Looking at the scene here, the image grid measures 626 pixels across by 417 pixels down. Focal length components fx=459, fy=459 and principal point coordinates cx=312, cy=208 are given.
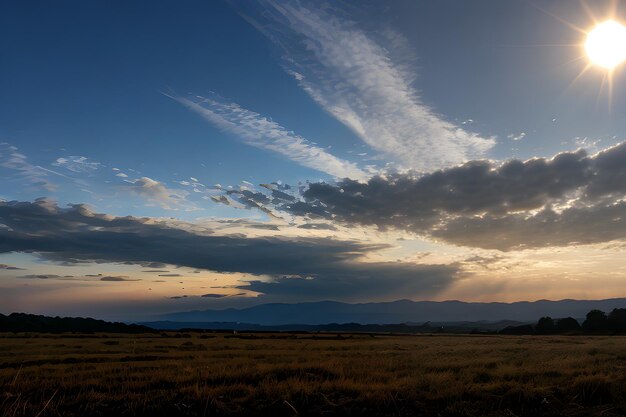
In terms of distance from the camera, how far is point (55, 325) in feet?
600

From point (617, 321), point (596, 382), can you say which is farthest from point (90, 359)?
point (617, 321)

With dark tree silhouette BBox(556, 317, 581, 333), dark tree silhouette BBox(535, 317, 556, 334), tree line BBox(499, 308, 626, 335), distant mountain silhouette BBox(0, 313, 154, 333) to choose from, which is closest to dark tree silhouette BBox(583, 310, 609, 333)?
tree line BBox(499, 308, 626, 335)

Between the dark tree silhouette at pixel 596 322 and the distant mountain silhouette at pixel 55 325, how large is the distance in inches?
5009

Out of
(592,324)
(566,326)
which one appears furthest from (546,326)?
(592,324)

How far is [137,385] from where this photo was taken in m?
15.5

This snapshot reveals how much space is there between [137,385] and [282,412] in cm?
616

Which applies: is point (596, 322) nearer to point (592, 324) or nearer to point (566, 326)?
point (592, 324)

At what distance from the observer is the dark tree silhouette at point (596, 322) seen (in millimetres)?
113312

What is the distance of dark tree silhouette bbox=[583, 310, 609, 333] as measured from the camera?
113 meters

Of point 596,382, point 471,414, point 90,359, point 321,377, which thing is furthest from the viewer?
point 90,359

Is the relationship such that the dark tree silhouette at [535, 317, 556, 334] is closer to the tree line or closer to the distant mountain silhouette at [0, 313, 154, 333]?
the tree line

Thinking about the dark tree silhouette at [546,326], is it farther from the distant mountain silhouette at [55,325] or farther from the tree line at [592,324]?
the distant mountain silhouette at [55,325]

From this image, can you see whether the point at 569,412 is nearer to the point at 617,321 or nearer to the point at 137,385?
the point at 137,385

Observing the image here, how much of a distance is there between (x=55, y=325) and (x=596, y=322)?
188 metres
